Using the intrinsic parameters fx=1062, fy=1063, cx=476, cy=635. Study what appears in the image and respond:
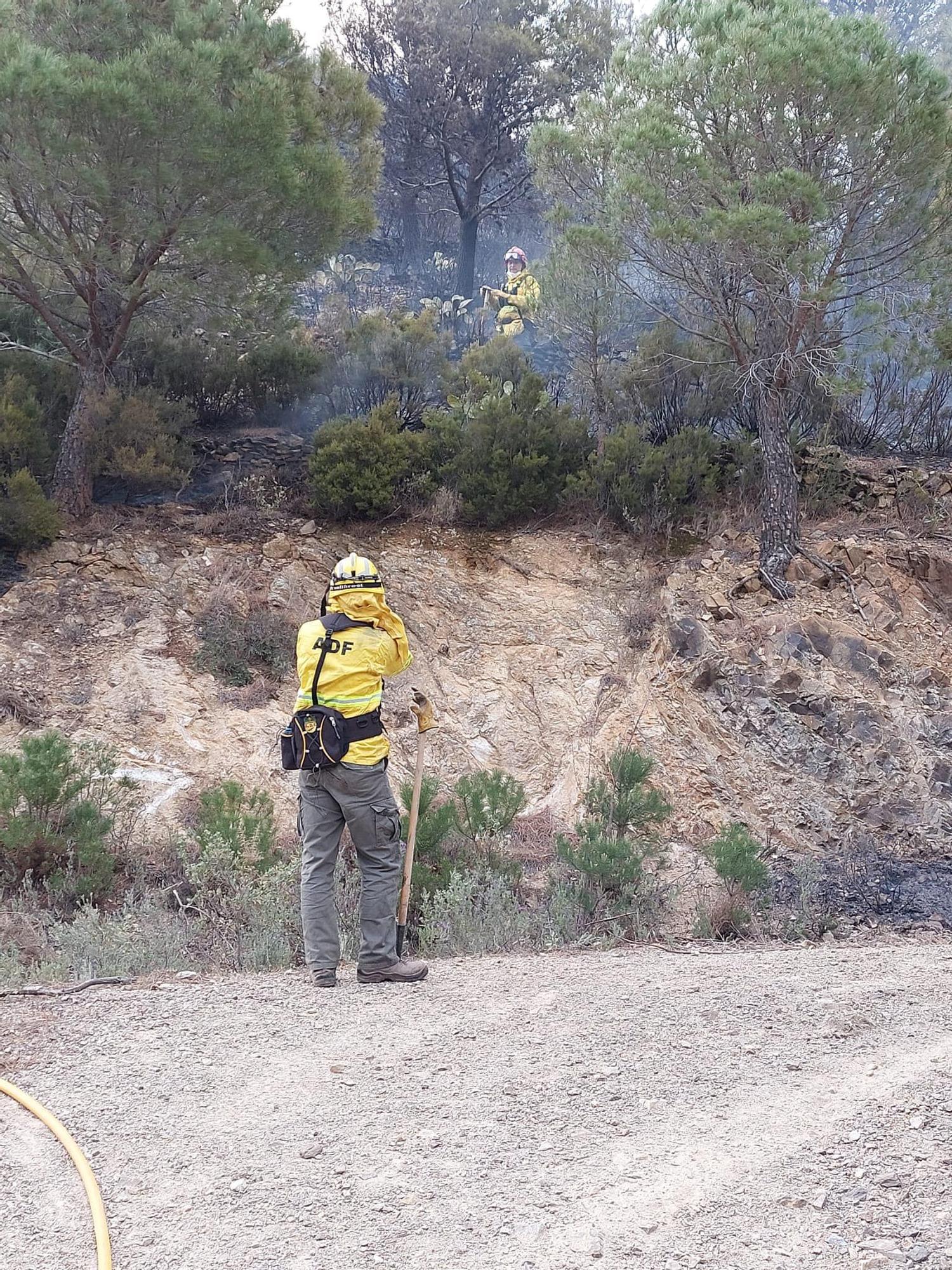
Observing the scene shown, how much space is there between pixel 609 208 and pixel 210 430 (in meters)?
5.84

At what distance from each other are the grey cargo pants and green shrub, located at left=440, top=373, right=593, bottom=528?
824 cm

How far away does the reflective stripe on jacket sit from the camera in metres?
5.04

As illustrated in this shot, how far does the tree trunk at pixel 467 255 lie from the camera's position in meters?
24.5

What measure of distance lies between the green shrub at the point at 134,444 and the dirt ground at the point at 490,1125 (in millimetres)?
8214

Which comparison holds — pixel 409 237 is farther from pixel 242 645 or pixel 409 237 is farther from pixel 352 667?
pixel 352 667

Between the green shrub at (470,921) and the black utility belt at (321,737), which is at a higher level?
the black utility belt at (321,737)

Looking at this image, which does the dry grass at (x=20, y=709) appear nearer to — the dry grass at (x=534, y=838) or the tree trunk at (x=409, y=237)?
the dry grass at (x=534, y=838)

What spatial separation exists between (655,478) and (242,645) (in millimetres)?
5275

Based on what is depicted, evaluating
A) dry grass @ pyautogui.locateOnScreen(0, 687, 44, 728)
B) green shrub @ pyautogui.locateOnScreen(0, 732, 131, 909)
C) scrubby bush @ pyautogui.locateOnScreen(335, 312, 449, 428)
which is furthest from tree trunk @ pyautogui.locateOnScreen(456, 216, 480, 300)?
green shrub @ pyautogui.locateOnScreen(0, 732, 131, 909)

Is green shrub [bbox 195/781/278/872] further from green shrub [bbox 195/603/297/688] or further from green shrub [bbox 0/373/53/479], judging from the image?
green shrub [bbox 0/373/53/479]

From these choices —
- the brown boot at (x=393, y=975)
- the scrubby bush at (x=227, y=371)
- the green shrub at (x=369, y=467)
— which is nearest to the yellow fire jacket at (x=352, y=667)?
the brown boot at (x=393, y=975)

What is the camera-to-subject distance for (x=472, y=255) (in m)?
24.7

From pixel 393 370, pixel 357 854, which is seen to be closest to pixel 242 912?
pixel 357 854

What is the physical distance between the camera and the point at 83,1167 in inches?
121
